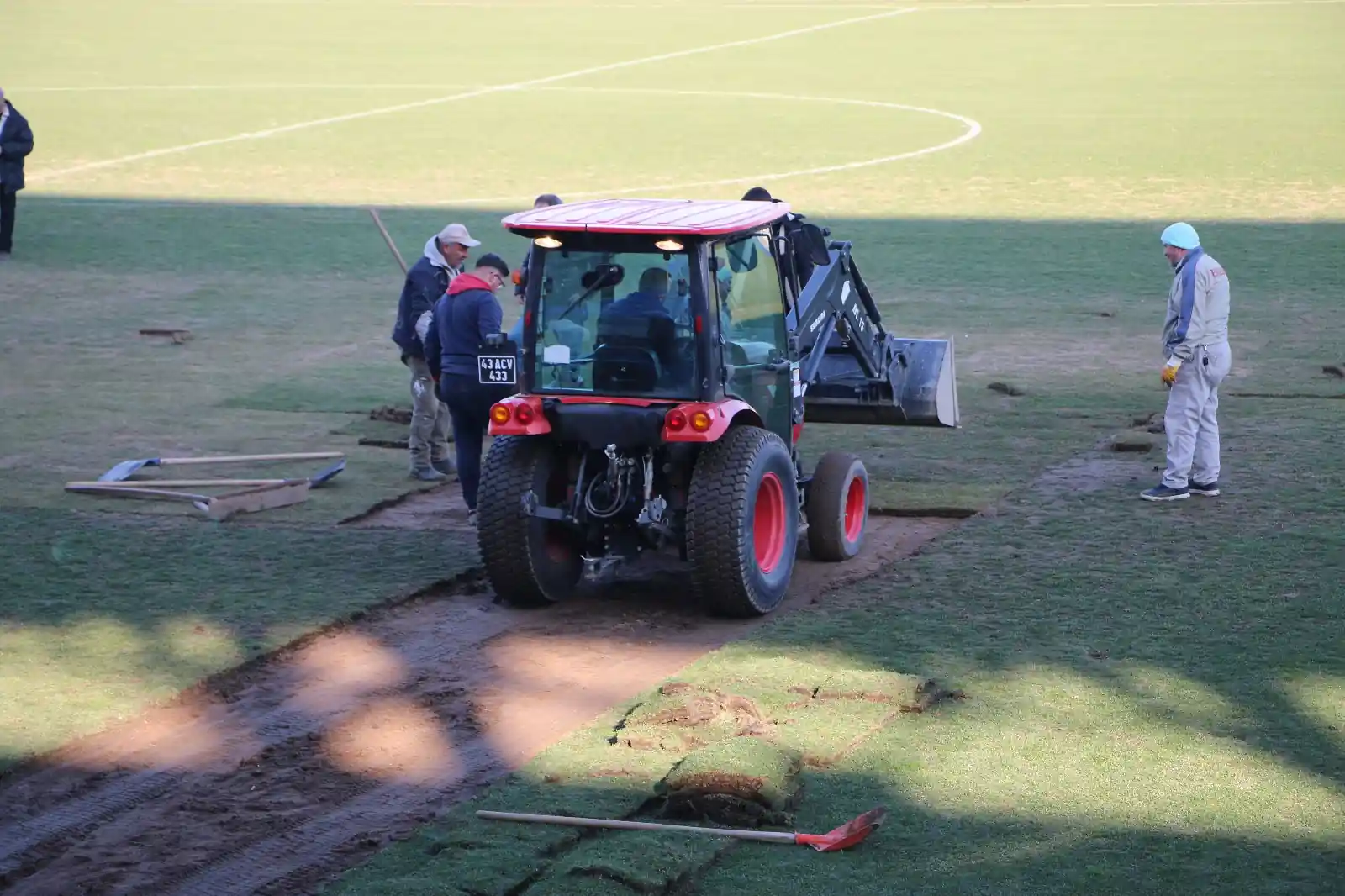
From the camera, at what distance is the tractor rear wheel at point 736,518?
10047 millimetres

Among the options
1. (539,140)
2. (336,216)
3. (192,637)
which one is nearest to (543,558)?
(192,637)

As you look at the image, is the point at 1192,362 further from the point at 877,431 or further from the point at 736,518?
the point at 736,518

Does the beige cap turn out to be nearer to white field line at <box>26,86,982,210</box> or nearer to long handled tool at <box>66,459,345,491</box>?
long handled tool at <box>66,459,345,491</box>

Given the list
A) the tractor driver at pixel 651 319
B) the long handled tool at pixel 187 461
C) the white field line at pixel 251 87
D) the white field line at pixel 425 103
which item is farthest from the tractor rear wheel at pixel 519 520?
the white field line at pixel 251 87

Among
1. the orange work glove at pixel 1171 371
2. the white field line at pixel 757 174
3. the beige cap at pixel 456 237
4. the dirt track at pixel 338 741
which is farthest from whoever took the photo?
the white field line at pixel 757 174

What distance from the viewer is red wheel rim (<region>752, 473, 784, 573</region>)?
422 inches

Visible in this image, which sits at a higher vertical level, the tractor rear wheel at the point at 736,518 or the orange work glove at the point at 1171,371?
the orange work glove at the point at 1171,371

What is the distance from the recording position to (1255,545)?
11.7 metres

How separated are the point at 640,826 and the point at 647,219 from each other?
4.11 metres

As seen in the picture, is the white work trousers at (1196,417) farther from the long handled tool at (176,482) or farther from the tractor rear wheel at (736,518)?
the long handled tool at (176,482)

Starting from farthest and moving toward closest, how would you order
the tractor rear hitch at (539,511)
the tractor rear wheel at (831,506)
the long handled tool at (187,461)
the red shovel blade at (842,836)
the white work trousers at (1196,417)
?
the long handled tool at (187,461)
the white work trousers at (1196,417)
the tractor rear wheel at (831,506)
the tractor rear hitch at (539,511)
the red shovel blade at (842,836)

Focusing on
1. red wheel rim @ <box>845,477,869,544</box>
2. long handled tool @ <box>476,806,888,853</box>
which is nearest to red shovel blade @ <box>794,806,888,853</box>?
long handled tool @ <box>476,806,888,853</box>

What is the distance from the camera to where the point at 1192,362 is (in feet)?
41.8

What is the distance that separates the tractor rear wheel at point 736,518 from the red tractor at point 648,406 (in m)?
0.01
